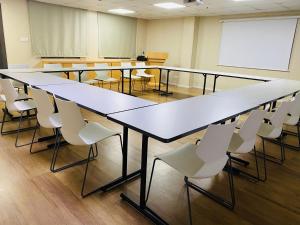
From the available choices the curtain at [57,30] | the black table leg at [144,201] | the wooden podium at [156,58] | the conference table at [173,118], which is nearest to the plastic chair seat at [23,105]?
the conference table at [173,118]

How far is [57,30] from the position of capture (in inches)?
266

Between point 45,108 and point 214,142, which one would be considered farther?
point 45,108

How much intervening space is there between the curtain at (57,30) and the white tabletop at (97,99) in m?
4.14

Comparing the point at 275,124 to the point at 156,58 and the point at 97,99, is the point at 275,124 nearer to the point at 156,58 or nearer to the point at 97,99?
the point at 97,99

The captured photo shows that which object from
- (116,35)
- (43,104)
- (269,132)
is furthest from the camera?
(116,35)

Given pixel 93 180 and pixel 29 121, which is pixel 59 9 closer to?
pixel 29 121

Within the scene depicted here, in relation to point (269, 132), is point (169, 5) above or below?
above

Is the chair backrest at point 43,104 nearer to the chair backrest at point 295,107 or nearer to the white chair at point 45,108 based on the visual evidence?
the white chair at point 45,108

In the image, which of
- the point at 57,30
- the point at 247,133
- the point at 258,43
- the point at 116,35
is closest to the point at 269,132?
the point at 247,133

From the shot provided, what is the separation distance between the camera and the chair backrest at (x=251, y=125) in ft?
6.30

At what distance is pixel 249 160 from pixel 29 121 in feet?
11.5

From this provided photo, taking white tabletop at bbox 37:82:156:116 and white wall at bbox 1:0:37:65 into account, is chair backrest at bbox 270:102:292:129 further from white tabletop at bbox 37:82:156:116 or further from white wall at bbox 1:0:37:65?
white wall at bbox 1:0:37:65

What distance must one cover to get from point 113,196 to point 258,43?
20.9ft

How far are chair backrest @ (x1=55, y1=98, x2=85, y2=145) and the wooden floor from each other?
51 centimetres
